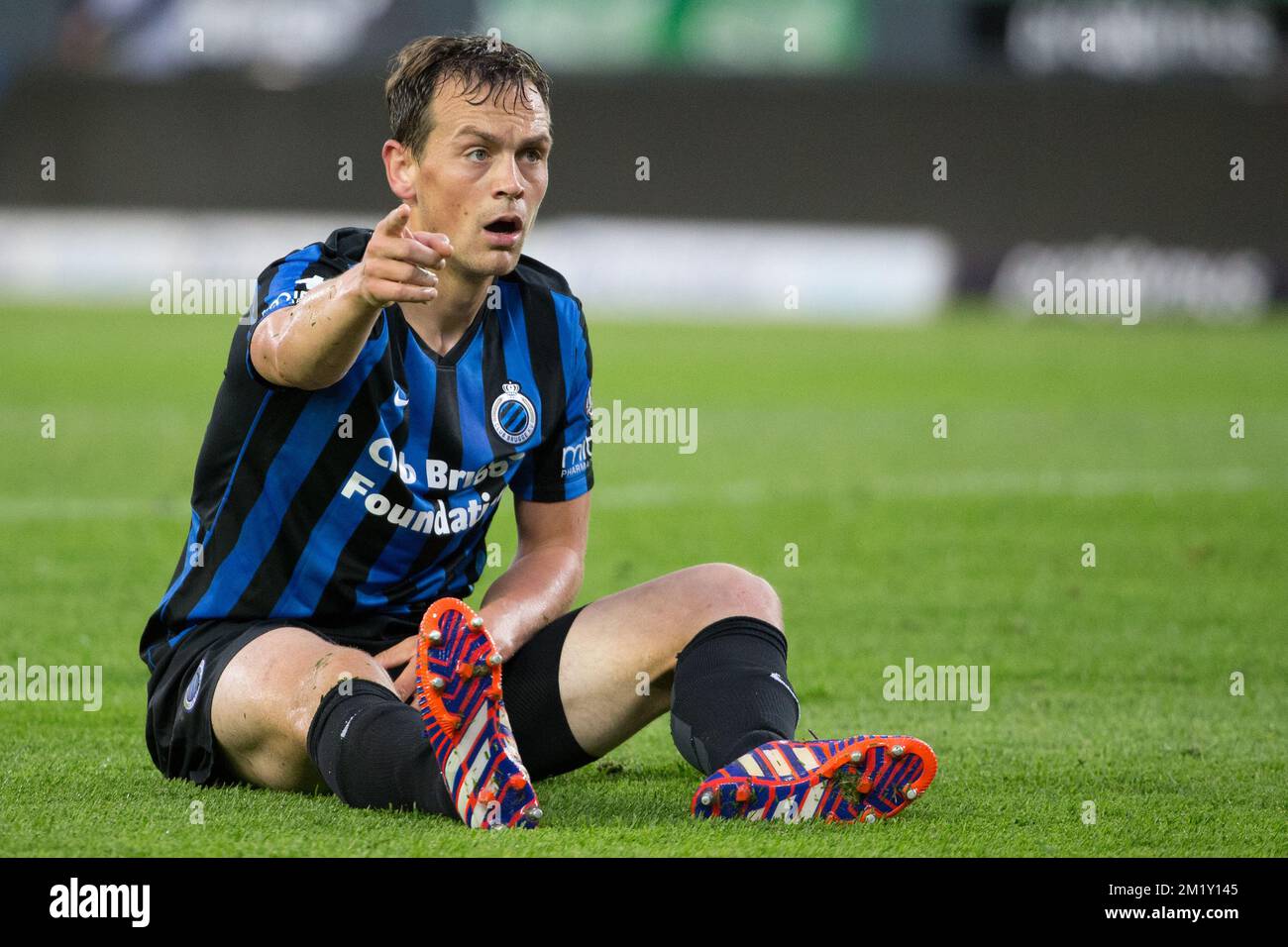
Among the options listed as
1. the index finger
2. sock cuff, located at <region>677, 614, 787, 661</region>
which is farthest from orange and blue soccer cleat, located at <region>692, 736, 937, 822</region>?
the index finger

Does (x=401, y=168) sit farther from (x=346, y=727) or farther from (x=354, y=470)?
A: (x=346, y=727)

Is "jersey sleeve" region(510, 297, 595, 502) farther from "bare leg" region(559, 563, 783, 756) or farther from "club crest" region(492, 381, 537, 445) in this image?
"bare leg" region(559, 563, 783, 756)

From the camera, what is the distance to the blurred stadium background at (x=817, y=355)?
3834 mm

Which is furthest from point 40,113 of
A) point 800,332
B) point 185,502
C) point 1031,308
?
point 185,502

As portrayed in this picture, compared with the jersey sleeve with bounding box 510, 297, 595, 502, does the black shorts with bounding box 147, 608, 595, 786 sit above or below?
below

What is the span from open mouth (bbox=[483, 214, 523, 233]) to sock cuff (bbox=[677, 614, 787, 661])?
0.85 meters

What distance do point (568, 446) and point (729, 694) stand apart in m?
0.76

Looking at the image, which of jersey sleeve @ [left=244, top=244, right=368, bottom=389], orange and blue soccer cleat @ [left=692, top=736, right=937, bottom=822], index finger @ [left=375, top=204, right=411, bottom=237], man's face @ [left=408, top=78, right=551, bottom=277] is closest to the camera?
index finger @ [left=375, top=204, right=411, bottom=237]

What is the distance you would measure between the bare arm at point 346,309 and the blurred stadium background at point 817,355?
798 millimetres

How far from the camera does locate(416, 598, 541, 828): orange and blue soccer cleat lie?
2.88 meters

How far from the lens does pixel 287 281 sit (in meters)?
3.21

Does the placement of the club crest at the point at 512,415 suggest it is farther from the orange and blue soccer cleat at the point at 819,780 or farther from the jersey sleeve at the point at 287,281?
the orange and blue soccer cleat at the point at 819,780
